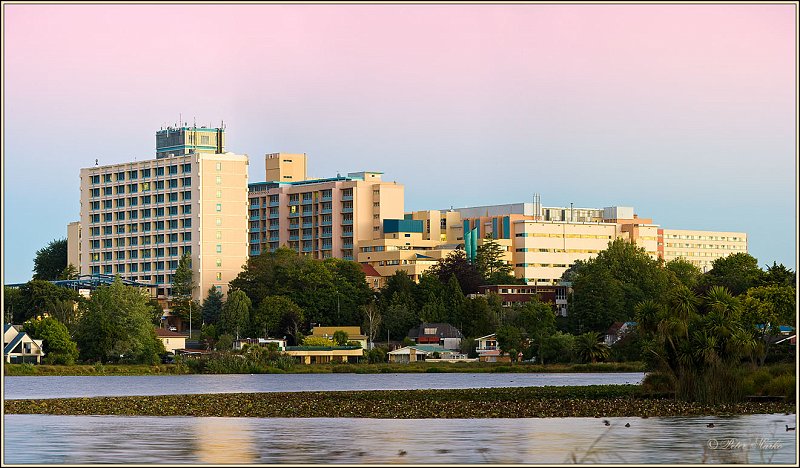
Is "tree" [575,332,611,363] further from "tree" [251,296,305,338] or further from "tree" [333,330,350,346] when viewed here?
"tree" [251,296,305,338]

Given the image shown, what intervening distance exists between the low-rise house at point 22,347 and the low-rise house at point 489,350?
54.3m

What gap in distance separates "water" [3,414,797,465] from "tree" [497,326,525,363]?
11074 cm

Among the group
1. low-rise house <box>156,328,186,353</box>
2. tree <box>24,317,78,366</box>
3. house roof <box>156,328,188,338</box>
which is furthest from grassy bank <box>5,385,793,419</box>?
house roof <box>156,328,188,338</box>

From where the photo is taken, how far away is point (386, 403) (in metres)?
71.5

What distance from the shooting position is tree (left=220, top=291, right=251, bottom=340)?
195m

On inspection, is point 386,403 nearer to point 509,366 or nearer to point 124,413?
point 124,413

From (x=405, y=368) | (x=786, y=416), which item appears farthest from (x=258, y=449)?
(x=405, y=368)

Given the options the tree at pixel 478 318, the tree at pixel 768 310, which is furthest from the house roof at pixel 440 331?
the tree at pixel 768 310

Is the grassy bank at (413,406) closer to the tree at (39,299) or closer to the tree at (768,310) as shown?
the tree at (768,310)

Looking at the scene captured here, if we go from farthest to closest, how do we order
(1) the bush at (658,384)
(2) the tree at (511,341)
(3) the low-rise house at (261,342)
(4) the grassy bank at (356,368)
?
(3) the low-rise house at (261,342) → (2) the tree at (511,341) → (4) the grassy bank at (356,368) → (1) the bush at (658,384)

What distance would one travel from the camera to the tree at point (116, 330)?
161 m

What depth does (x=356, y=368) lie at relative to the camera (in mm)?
167750

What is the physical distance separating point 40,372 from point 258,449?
109490mm

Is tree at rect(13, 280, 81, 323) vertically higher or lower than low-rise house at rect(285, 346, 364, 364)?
higher
